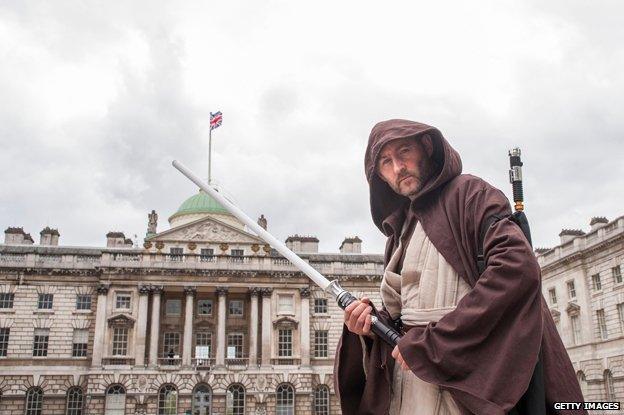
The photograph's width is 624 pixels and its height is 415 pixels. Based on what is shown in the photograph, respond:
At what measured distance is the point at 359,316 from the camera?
2430mm

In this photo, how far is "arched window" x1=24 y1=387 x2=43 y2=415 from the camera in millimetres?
39719

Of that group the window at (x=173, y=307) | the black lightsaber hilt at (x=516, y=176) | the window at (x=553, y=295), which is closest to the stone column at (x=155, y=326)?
the window at (x=173, y=307)

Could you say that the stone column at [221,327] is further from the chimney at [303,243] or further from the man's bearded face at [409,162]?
the man's bearded face at [409,162]

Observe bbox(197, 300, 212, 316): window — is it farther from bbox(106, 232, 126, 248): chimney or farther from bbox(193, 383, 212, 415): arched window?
bbox(106, 232, 126, 248): chimney

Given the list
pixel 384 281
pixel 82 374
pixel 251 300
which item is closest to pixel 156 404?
pixel 82 374

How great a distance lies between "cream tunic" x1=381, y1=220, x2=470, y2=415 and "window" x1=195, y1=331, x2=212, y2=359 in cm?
4051

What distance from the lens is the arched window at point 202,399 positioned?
40.4 meters

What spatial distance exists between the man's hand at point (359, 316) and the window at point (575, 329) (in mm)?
36339

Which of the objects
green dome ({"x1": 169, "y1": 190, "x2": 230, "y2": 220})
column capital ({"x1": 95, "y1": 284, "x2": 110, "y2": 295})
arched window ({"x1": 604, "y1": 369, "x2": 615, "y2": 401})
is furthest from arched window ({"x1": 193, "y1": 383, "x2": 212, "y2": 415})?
arched window ({"x1": 604, "y1": 369, "x2": 615, "y2": 401})

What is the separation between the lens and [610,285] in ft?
107

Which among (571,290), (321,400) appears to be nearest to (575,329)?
(571,290)

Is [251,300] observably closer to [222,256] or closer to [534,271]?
[222,256]

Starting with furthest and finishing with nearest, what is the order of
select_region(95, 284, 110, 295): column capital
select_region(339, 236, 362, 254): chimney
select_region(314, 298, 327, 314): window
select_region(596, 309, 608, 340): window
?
select_region(339, 236, 362, 254): chimney, select_region(314, 298, 327, 314): window, select_region(95, 284, 110, 295): column capital, select_region(596, 309, 608, 340): window

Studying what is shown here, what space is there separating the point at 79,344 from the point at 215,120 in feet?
55.5
